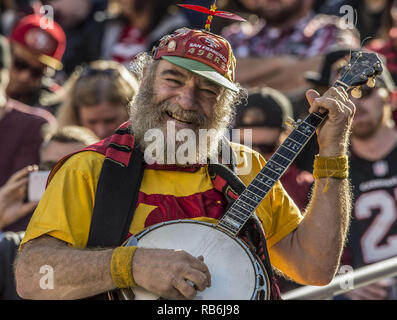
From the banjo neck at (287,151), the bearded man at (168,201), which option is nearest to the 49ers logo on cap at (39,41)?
the bearded man at (168,201)

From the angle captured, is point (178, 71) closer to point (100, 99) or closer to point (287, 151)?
point (287, 151)

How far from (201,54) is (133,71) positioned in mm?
627

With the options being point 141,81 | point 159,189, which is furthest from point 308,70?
point 159,189

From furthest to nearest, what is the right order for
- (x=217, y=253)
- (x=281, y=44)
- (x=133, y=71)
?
(x=281, y=44) < (x=133, y=71) < (x=217, y=253)

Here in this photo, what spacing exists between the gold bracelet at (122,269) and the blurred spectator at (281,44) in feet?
11.4

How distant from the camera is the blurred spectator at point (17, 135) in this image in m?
4.88

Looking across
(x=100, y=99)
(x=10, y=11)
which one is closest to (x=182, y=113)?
(x=100, y=99)

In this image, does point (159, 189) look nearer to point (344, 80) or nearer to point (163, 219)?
point (163, 219)

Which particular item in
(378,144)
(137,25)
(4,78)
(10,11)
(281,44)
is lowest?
(378,144)

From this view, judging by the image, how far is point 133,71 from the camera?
11.5ft

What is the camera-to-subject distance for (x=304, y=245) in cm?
297

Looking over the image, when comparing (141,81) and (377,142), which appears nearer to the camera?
(141,81)

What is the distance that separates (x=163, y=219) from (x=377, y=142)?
7.92 ft

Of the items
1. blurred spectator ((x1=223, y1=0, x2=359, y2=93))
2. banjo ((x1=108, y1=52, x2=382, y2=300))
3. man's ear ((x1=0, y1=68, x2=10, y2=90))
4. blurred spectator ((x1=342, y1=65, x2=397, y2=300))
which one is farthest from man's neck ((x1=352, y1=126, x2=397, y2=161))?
man's ear ((x1=0, y1=68, x2=10, y2=90))
